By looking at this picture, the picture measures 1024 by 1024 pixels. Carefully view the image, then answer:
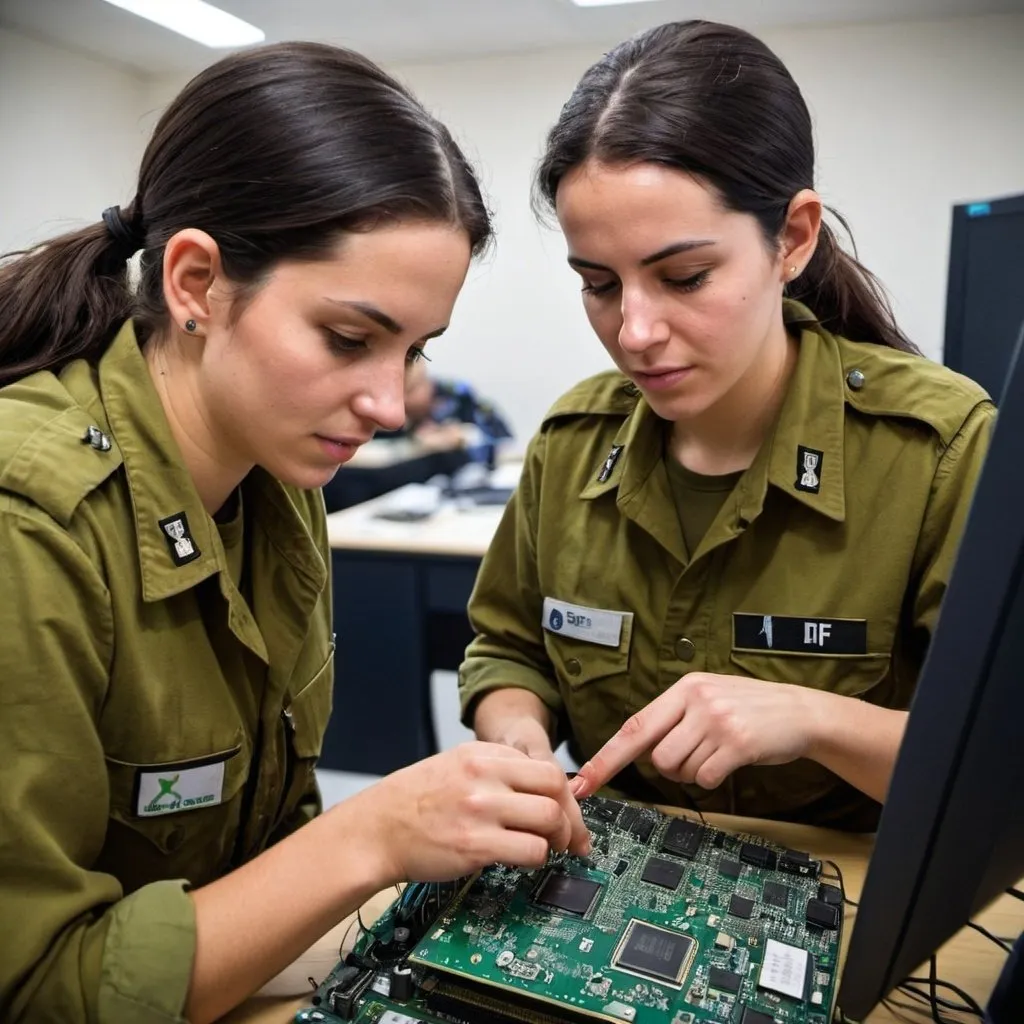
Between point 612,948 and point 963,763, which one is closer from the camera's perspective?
point 963,763

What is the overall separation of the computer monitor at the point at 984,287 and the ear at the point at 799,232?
2.31ft

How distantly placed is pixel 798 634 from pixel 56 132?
5.76 metres

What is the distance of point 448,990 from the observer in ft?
2.42

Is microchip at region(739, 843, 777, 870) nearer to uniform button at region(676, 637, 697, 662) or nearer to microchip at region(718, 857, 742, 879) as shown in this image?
microchip at region(718, 857, 742, 879)

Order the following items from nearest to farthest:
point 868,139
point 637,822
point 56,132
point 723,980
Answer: point 723,980 → point 637,822 → point 868,139 → point 56,132

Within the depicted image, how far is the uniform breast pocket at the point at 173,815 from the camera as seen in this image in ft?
3.01

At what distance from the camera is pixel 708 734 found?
0.94m

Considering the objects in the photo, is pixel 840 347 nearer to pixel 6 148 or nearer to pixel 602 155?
pixel 602 155

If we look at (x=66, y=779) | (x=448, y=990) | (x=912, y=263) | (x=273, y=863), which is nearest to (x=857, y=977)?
(x=448, y=990)

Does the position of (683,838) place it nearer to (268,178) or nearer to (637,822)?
(637,822)

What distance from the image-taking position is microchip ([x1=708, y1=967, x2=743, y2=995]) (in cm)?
73

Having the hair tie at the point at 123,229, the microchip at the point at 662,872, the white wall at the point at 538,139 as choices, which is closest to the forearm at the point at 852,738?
the microchip at the point at 662,872

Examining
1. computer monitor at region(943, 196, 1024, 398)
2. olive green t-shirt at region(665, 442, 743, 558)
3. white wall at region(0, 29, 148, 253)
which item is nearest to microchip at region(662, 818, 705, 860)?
olive green t-shirt at region(665, 442, 743, 558)

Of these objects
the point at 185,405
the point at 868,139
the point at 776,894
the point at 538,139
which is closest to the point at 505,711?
the point at 776,894
